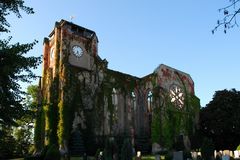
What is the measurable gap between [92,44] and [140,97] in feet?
33.6

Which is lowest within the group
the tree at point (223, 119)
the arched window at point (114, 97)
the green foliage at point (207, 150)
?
the green foliage at point (207, 150)

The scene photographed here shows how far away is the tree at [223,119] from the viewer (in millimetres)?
51094

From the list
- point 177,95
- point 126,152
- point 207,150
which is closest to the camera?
point 126,152

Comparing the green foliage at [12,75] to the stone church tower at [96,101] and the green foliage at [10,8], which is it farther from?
the stone church tower at [96,101]

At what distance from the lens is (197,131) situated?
2157 inches

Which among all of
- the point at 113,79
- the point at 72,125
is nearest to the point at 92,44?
the point at 113,79

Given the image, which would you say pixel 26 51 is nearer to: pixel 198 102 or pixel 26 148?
pixel 26 148

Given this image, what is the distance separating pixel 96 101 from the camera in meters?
45.9

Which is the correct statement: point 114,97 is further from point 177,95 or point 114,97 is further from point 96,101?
point 177,95

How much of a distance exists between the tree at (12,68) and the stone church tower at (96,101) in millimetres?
23795

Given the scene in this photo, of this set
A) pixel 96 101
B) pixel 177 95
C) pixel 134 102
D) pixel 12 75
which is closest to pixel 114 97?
pixel 96 101

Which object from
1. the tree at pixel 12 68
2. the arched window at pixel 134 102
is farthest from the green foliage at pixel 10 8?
the arched window at pixel 134 102

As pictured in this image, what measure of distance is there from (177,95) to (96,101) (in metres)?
15.0

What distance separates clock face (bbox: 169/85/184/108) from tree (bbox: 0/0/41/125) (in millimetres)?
38537
